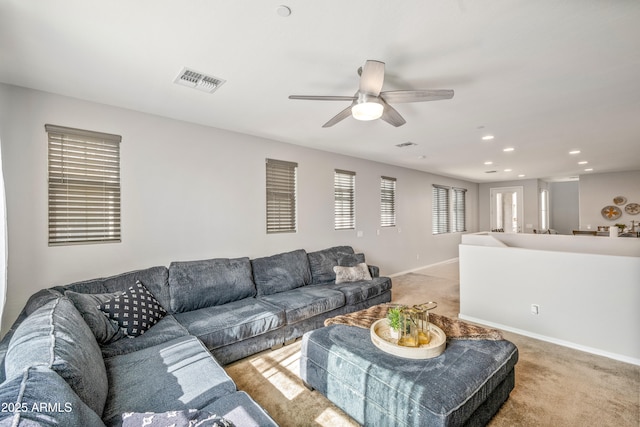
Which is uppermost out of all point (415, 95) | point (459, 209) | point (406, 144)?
point (406, 144)

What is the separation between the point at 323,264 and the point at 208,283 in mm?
1834

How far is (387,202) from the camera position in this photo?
6461mm

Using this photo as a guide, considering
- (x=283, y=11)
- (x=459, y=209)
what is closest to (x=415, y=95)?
(x=283, y=11)

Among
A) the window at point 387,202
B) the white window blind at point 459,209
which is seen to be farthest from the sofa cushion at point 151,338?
the white window blind at point 459,209

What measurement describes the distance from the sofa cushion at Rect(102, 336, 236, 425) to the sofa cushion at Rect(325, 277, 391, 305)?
2.10 m

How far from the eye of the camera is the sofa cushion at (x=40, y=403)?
0.85 meters

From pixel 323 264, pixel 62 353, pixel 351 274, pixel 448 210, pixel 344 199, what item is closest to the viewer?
pixel 62 353

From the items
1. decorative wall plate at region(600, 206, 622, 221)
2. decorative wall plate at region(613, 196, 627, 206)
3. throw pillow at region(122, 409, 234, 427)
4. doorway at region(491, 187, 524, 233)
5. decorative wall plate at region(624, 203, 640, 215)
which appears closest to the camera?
throw pillow at region(122, 409, 234, 427)

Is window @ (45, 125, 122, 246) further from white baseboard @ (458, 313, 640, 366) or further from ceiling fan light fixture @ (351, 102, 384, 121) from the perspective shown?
white baseboard @ (458, 313, 640, 366)

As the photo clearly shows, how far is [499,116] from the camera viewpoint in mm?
3367

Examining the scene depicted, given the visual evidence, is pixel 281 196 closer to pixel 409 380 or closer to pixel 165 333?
pixel 165 333

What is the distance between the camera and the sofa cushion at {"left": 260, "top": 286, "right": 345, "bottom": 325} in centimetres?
319

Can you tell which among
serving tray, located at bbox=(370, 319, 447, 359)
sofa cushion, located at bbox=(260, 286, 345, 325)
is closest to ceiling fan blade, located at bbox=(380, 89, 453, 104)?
serving tray, located at bbox=(370, 319, 447, 359)

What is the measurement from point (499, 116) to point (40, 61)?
447 centimetres
